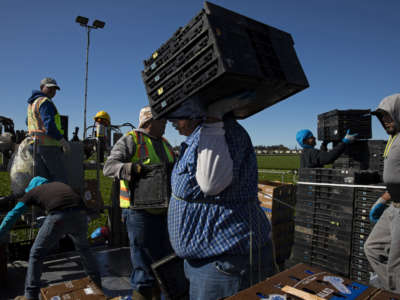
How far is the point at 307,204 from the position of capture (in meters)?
4.05

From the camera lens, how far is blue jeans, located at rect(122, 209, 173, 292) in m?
2.68

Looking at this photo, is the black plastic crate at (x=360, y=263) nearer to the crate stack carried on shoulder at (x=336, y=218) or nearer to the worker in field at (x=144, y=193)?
the crate stack carried on shoulder at (x=336, y=218)

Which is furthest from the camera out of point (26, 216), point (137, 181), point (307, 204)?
point (26, 216)

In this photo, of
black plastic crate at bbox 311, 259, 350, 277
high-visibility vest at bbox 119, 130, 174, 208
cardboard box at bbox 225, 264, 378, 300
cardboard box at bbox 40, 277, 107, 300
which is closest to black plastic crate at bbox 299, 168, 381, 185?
black plastic crate at bbox 311, 259, 350, 277

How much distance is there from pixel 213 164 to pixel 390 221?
205 cm

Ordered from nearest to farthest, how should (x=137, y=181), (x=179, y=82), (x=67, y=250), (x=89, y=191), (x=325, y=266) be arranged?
(x=179, y=82) → (x=137, y=181) → (x=325, y=266) → (x=67, y=250) → (x=89, y=191)

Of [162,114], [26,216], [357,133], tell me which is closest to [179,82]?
[162,114]

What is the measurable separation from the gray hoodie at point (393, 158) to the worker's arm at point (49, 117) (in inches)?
166

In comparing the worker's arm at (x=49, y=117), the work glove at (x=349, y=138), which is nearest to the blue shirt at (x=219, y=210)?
the worker's arm at (x=49, y=117)

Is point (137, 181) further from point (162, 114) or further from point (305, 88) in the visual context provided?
point (305, 88)

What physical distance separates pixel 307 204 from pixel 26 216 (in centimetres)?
429

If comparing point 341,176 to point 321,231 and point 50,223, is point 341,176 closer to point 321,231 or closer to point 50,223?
point 321,231

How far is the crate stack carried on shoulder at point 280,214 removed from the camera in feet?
15.6

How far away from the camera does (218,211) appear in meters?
1.57
